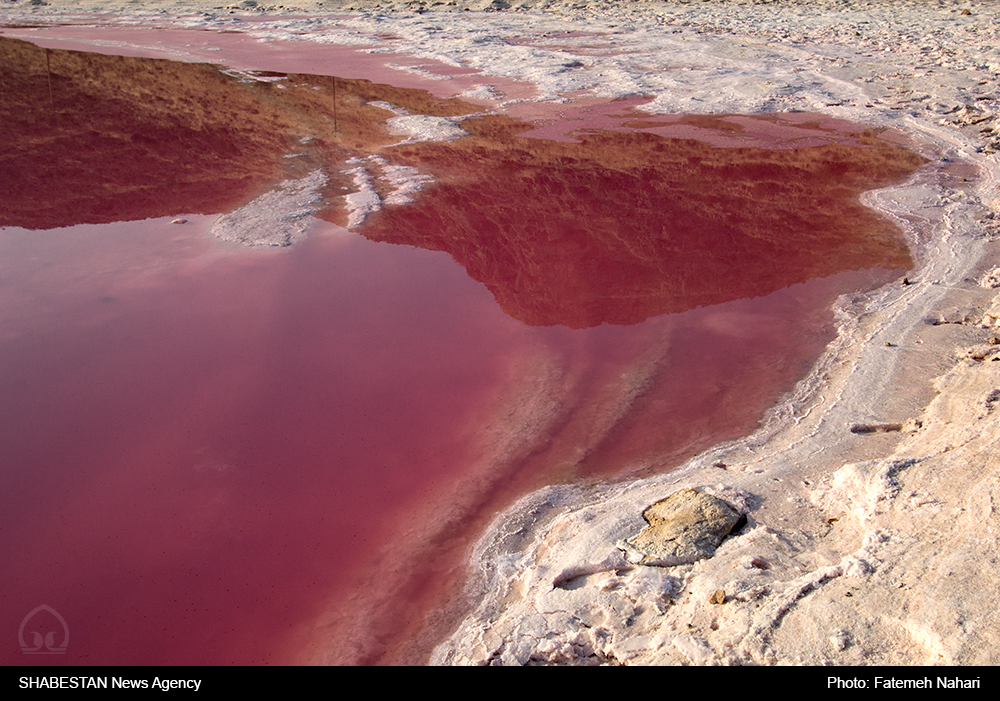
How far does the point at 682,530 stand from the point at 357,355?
227 centimetres

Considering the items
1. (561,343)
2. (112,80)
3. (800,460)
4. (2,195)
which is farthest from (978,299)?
(112,80)

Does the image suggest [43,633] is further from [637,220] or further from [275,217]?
[637,220]

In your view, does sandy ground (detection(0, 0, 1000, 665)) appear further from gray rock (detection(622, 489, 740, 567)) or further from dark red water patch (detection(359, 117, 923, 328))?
dark red water patch (detection(359, 117, 923, 328))

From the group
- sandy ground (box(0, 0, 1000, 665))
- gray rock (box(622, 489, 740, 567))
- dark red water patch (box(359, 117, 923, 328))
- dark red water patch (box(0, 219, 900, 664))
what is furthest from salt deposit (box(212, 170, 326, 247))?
gray rock (box(622, 489, 740, 567))

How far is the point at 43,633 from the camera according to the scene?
273cm

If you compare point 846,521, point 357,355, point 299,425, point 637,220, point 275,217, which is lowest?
point 299,425

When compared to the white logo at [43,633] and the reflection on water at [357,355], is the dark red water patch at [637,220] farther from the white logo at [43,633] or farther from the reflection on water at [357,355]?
the white logo at [43,633]

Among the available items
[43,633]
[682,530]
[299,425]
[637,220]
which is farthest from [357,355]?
[637,220]

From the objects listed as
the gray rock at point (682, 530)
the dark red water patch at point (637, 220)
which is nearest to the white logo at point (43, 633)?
the gray rock at point (682, 530)

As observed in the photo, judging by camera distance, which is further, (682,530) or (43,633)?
(682,530)

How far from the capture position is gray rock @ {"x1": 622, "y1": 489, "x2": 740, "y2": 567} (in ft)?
9.05

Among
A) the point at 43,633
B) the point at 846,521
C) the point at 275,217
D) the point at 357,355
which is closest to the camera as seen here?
the point at 43,633

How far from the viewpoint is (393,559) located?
3.05 metres

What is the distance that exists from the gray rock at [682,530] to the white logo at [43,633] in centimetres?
216
